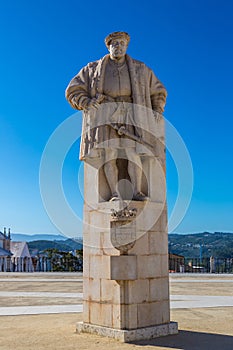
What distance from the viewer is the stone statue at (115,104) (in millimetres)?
9000

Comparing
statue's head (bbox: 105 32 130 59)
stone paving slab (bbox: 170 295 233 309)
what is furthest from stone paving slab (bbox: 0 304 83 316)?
statue's head (bbox: 105 32 130 59)

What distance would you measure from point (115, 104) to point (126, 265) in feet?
11.7

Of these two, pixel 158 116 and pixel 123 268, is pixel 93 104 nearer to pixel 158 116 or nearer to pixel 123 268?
pixel 158 116

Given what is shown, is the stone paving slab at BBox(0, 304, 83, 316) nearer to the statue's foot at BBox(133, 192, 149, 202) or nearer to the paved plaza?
the paved plaza

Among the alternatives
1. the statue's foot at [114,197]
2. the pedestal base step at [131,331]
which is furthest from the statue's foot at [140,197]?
the pedestal base step at [131,331]

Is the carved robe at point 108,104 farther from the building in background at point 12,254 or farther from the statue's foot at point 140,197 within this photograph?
the building in background at point 12,254

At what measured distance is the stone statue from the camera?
9000mm

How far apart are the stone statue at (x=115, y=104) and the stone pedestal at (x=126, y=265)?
0.39 meters

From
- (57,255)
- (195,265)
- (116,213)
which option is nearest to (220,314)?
(116,213)

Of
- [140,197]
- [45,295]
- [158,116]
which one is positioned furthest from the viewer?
[45,295]

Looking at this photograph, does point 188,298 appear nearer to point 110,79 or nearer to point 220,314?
point 220,314

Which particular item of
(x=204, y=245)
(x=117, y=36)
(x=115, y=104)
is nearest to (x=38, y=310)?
(x=115, y=104)

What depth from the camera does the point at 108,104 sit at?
9164 millimetres

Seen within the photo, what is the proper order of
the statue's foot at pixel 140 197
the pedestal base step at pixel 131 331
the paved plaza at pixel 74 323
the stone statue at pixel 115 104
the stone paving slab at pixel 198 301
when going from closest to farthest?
1. the paved plaza at pixel 74 323
2. the pedestal base step at pixel 131 331
3. the statue's foot at pixel 140 197
4. the stone statue at pixel 115 104
5. the stone paving slab at pixel 198 301
